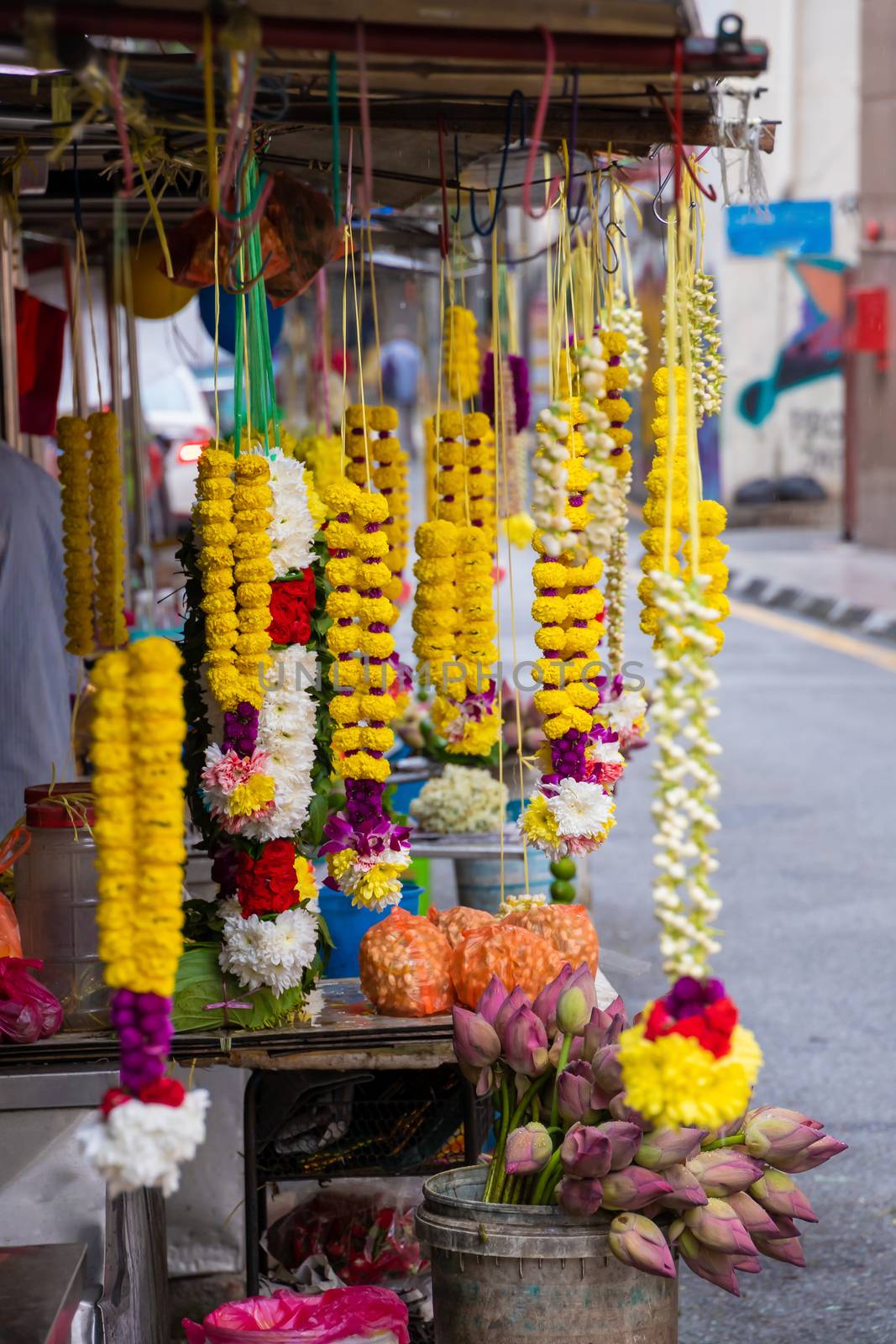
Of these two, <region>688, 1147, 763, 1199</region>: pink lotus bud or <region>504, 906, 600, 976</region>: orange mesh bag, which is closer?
<region>688, 1147, 763, 1199</region>: pink lotus bud

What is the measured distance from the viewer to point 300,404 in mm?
16500

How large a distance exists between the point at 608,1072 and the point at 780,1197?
31cm

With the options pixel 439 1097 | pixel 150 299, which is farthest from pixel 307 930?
pixel 150 299

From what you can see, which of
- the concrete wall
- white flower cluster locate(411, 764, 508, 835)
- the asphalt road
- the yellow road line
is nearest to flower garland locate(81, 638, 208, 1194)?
the asphalt road

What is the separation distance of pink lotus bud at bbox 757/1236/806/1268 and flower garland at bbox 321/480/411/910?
78 centimetres

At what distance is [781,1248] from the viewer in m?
2.15

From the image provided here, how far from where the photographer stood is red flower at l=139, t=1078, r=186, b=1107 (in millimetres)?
1530

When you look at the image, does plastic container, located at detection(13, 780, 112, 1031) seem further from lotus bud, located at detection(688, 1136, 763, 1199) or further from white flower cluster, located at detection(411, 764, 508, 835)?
white flower cluster, located at detection(411, 764, 508, 835)

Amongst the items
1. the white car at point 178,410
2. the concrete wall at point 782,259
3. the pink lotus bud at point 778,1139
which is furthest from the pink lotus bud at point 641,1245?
the concrete wall at point 782,259

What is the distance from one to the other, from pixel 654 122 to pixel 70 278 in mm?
3501

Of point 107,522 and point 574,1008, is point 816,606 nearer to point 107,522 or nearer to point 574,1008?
point 107,522

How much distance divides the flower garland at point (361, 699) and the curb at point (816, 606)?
9.08 m

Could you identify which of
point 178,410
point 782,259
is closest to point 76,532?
point 178,410

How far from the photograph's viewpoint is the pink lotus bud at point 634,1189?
6.61 feet
